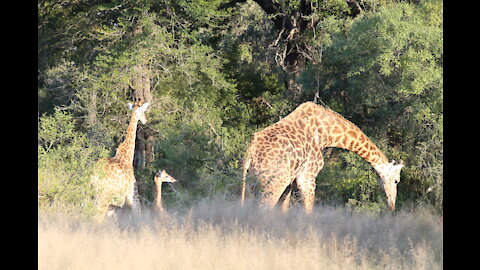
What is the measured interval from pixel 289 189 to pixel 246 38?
8.88 metres

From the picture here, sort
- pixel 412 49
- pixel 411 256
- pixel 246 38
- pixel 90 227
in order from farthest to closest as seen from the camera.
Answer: pixel 246 38
pixel 412 49
pixel 90 227
pixel 411 256

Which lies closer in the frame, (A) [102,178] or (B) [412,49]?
(A) [102,178]

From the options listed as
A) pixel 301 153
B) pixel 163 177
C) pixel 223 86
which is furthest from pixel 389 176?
pixel 223 86

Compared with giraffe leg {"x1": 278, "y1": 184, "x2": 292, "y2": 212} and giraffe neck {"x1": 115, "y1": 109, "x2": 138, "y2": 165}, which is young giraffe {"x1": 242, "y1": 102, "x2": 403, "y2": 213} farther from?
giraffe neck {"x1": 115, "y1": 109, "x2": 138, "y2": 165}

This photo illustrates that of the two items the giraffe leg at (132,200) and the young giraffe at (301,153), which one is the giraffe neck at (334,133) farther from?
the giraffe leg at (132,200)

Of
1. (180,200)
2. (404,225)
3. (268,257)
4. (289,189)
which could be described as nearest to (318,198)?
(289,189)

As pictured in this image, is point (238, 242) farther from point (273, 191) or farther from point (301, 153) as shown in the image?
point (301, 153)

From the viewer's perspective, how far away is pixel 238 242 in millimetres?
8289

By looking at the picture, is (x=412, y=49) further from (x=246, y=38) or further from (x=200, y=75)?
(x=246, y=38)

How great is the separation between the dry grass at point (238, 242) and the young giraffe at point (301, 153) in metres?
1.35

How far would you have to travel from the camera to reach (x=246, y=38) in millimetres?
20609

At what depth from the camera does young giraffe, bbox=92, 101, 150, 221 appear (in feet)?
39.3

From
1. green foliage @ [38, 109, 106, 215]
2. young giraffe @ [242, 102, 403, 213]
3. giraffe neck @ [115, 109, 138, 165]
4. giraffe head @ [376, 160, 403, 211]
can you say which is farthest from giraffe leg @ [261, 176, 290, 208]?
giraffe neck @ [115, 109, 138, 165]
